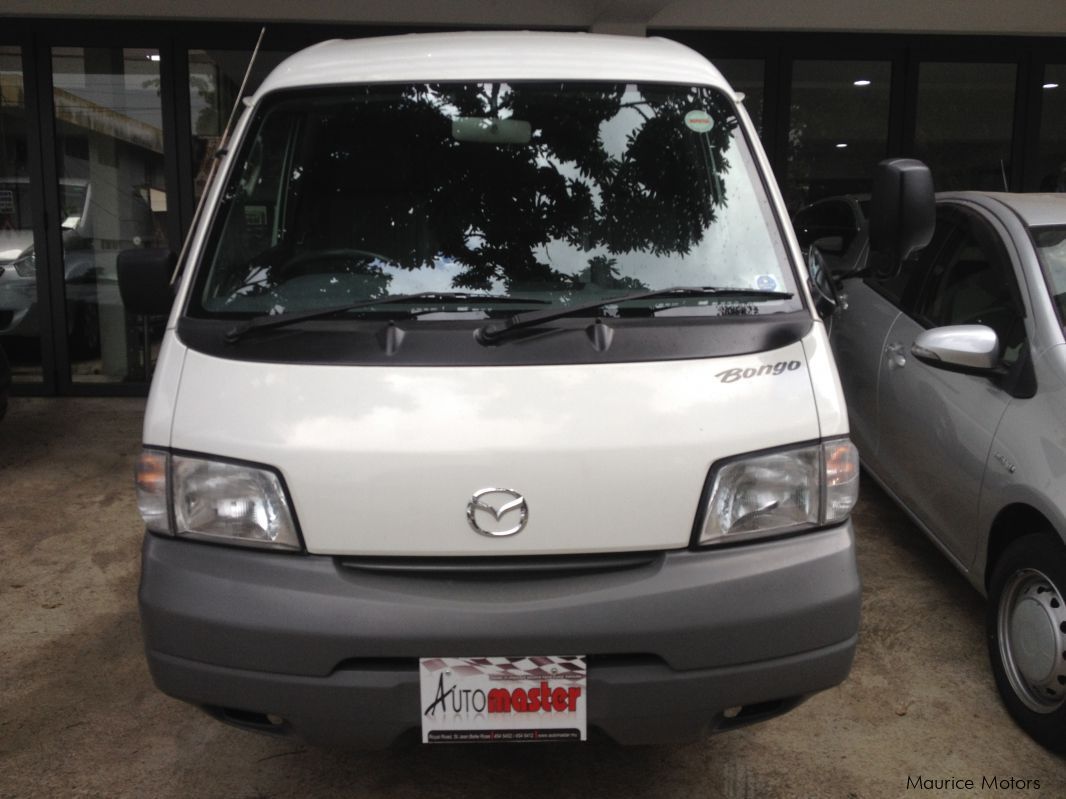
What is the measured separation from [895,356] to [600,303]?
226cm

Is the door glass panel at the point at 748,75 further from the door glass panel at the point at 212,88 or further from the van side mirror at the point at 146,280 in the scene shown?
the van side mirror at the point at 146,280

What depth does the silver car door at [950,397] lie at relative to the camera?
3.54 metres

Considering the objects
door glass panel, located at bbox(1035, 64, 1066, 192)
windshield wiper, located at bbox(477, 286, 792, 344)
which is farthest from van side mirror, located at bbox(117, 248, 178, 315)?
door glass panel, located at bbox(1035, 64, 1066, 192)

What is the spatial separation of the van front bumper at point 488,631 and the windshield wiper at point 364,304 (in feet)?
1.83

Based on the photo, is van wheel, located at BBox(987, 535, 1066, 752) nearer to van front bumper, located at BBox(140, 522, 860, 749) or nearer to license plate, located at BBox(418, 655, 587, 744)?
van front bumper, located at BBox(140, 522, 860, 749)

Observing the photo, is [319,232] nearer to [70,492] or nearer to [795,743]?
[795,743]

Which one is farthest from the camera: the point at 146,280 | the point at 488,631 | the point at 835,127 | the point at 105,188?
the point at 835,127

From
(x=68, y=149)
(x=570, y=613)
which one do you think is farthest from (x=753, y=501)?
(x=68, y=149)

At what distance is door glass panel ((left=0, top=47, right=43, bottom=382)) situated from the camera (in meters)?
7.89

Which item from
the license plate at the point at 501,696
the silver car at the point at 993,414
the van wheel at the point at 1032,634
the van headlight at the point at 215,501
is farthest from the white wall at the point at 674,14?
the license plate at the point at 501,696

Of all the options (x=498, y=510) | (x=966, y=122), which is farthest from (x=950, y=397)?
(x=966, y=122)

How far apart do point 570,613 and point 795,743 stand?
1.34 metres

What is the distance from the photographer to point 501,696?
224 cm

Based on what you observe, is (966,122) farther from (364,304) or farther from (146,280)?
(146,280)
